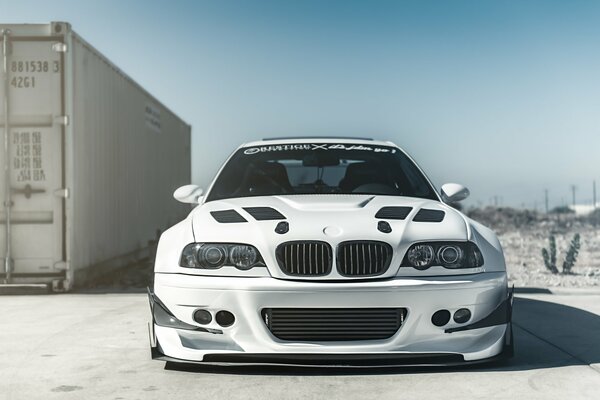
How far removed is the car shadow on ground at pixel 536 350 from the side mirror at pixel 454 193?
3.84 feet

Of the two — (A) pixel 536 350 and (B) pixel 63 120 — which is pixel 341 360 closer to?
(A) pixel 536 350

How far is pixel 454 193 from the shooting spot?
19.0 ft

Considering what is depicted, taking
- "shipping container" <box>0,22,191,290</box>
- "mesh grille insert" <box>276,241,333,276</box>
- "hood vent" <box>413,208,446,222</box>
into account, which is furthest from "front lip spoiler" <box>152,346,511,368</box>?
"shipping container" <box>0,22,191,290</box>

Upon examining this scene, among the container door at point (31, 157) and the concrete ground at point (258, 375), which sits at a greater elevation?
the container door at point (31, 157)

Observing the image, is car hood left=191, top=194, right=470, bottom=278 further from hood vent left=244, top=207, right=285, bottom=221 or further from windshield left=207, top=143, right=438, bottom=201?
windshield left=207, top=143, right=438, bottom=201

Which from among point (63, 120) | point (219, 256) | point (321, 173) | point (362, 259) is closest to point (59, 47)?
point (63, 120)

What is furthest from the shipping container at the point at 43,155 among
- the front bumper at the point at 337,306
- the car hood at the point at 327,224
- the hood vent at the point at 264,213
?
the front bumper at the point at 337,306

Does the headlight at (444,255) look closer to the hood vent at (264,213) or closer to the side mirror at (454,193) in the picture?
the hood vent at (264,213)

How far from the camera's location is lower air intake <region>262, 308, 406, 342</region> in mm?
4387

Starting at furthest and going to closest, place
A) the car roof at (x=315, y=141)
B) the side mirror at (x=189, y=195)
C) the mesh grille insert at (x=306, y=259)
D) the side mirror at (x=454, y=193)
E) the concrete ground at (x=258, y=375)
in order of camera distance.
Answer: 1. the car roof at (x=315, y=141)
2. the side mirror at (x=189, y=195)
3. the side mirror at (x=454, y=193)
4. the mesh grille insert at (x=306, y=259)
5. the concrete ground at (x=258, y=375)

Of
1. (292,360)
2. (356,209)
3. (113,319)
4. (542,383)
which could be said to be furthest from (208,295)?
(113,319)

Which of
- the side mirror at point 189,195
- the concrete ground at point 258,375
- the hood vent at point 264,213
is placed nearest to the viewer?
the concrete ground at point 258,375

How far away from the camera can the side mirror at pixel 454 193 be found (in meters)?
5.79

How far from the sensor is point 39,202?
31.8ft
